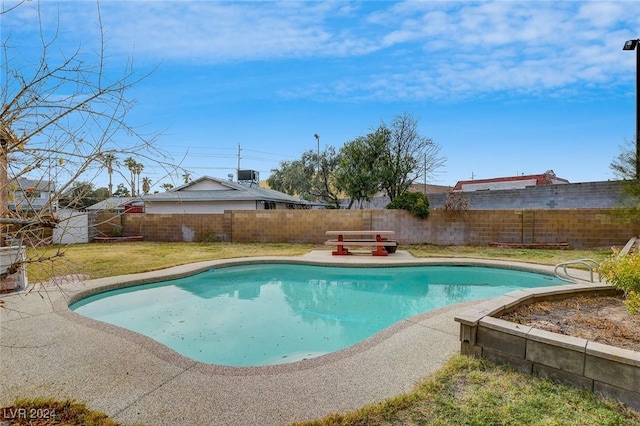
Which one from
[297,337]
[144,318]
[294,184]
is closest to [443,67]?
[297,337]

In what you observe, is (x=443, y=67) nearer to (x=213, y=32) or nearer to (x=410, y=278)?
(x=410, y=278)

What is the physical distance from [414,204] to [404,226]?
3.17 feet

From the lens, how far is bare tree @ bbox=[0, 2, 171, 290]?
195 centimetres

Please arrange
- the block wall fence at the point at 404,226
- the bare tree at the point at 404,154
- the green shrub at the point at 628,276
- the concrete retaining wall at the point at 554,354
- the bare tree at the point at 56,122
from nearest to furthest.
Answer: the bare tree at the point at 56,122
the concrete retaining wall at the point at 554,354
the green shrub at the point at 628,276
the block wall fence at the point at 404,226
the bare tree at the point at 404,154

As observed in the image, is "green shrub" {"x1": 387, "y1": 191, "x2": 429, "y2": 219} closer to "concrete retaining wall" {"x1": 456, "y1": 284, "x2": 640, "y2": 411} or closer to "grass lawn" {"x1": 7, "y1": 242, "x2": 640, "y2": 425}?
"concrete retaining wall" {"x1": 456, "y1": 284, "x2": 640, "y2": 411}

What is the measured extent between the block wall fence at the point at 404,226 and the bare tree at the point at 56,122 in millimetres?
9979

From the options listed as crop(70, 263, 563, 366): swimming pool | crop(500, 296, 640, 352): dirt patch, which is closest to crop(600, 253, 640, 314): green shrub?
crop(500, 296, 640, 352): dirt patch

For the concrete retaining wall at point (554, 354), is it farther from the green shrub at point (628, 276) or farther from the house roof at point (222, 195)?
the house roof at point (222, 195)

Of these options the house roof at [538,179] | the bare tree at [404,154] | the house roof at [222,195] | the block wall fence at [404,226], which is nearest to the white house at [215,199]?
the house roof at [222,195]

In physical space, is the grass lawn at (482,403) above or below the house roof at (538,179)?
below

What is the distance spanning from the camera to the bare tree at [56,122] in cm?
195

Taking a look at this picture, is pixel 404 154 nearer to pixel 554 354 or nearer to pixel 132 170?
pixel 554 354

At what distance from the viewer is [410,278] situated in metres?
8.67

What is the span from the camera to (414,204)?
13211 millimetres
